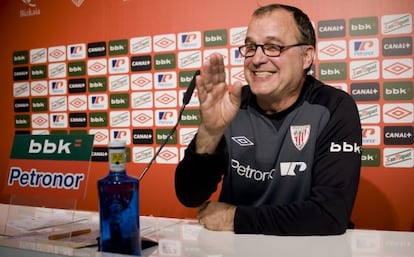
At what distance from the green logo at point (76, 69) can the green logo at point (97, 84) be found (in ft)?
0.31

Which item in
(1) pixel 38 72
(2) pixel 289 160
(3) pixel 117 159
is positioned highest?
(1) pixel 38 72

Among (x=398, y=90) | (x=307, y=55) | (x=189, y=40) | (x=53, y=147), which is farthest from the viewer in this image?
(x=189, y=40)

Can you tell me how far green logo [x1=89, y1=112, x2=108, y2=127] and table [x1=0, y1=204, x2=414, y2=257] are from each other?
164cm

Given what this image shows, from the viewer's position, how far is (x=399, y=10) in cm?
206

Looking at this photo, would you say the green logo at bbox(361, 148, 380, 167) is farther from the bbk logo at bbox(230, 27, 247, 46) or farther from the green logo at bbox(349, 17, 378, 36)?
the bbk logo at bbox(230, 27, 247, 46)

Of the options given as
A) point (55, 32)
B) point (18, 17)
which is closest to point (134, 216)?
point (55, 32)

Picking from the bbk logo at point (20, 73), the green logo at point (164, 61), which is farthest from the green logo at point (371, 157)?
the bbk logo at point (20, 73)

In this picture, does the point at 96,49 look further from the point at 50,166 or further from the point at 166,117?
the point at 50,166

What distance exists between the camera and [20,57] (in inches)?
117

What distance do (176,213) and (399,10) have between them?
169 cm

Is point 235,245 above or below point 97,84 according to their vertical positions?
below

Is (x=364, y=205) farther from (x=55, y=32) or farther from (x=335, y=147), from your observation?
(x=55, y=32)

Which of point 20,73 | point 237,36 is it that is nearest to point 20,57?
point 20,73

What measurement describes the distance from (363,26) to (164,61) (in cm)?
116
